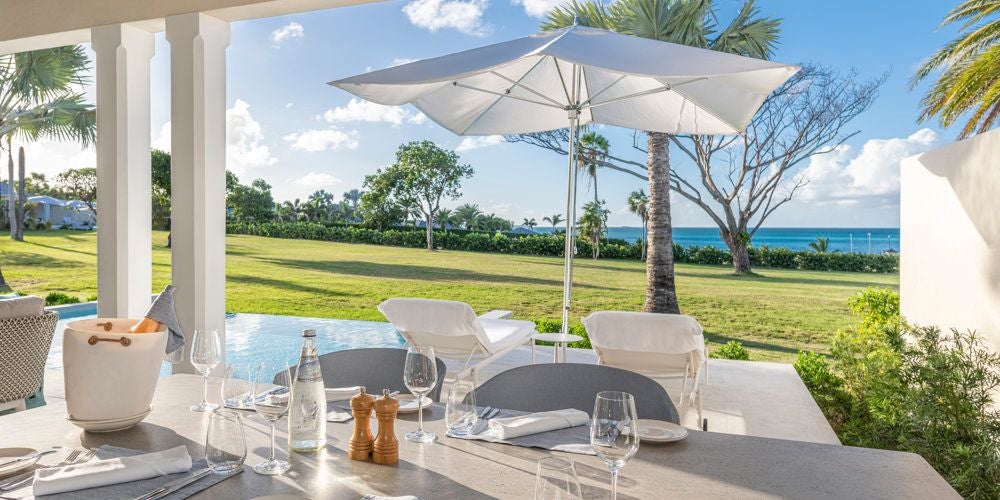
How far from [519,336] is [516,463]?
339 cm

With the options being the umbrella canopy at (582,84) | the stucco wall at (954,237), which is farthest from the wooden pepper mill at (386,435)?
the stucco wall at (954,237)

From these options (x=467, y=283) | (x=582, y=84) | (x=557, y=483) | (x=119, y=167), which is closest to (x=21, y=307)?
(x=119, y=167)

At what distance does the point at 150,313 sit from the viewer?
4.93ft

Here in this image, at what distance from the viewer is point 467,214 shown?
14.5 metres

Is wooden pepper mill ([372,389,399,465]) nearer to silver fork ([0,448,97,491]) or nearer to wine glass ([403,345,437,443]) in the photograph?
wine glass ([403,345,437,443])

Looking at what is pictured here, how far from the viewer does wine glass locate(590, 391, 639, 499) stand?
1.03 metres

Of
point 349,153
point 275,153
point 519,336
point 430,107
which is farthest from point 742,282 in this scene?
point 275,153

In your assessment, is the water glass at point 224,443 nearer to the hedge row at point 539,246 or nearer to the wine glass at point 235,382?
the wine glass at point 235,382

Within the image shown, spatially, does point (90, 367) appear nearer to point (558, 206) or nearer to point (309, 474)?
point (309, 474)

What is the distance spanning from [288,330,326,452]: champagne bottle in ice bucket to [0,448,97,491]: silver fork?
38 centimetres

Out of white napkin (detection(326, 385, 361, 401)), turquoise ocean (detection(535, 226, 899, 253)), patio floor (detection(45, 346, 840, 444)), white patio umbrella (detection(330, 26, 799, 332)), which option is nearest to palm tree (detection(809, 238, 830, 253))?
turquoise ocean (detection(535, 226, 899, 253))

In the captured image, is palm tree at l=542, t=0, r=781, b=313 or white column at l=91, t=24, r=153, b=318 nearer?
white column at l=91, t=24, r=153, b=318

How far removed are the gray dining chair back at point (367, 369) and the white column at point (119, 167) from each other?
2459mm

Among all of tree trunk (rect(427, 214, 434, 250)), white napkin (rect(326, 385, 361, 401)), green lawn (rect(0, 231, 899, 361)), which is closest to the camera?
white napkin (rect(326, 385, 361, 401))
